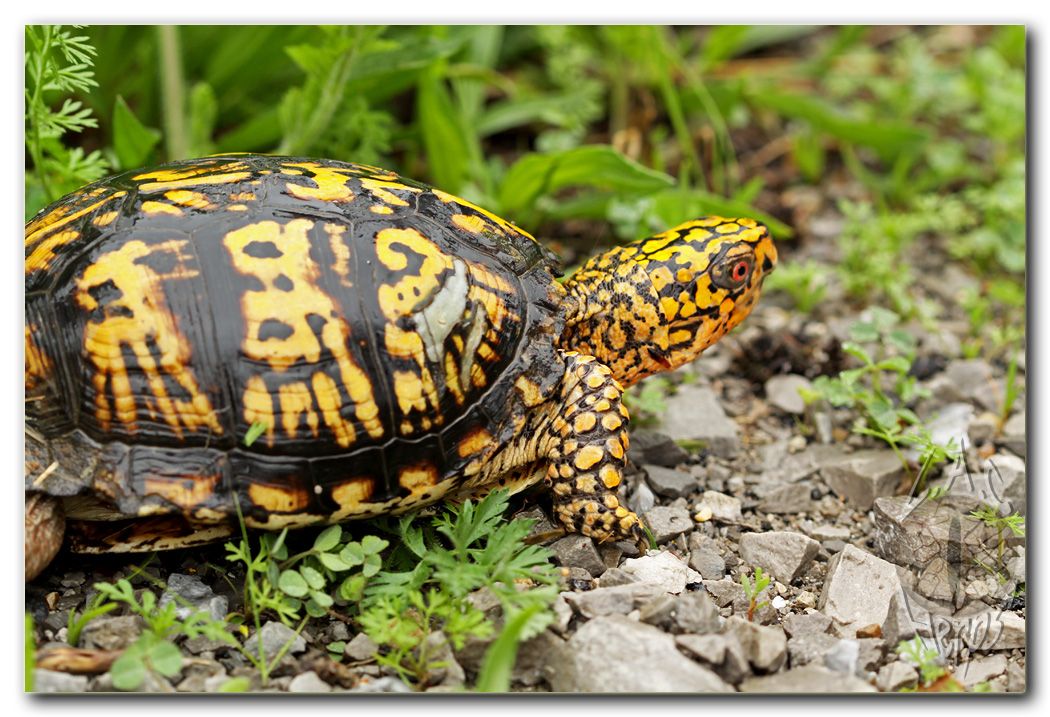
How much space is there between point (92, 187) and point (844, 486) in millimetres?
2127

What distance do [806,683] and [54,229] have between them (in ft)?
6.28

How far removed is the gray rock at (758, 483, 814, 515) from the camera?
9.66 ft

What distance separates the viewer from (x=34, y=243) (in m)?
2.41

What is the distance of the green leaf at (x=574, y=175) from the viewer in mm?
3383

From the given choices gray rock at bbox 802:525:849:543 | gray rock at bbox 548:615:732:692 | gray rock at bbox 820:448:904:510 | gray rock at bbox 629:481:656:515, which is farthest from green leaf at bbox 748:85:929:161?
gray rock at bbox 548:615:732:692

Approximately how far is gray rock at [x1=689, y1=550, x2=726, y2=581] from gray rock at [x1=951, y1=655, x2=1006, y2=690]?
0.56 m

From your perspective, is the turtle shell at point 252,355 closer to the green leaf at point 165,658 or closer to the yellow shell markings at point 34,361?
the yellow shell markings at point 34,361

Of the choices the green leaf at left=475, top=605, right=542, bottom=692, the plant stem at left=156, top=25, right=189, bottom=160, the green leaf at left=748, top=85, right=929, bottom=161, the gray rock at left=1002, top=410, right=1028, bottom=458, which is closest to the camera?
the green leaf at left=475, top=605, right=542, bottom=692

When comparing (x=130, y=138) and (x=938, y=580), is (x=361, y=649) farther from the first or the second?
(x=130, y=138)

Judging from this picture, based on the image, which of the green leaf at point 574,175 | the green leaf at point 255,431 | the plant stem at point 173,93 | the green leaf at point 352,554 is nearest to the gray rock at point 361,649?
the green leaf at point 352,554

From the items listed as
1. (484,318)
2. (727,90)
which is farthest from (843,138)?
Result: (484,318)

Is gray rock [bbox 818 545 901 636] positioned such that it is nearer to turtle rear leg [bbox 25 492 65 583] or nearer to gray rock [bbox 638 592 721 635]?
gray rock [bbox 638 592 721 635]

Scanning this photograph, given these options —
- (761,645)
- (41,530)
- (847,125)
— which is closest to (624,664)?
(761,645)

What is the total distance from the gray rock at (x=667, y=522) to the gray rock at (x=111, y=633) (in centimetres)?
124
